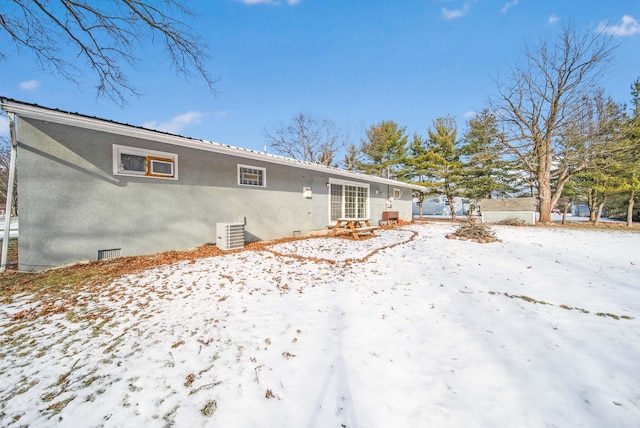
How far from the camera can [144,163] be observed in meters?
5.57

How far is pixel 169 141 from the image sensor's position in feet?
18.1

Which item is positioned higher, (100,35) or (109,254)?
(100,35)

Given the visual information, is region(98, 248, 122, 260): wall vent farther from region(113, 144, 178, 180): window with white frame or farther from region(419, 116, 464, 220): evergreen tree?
region(419, 116, 464, 220): evergreen tree

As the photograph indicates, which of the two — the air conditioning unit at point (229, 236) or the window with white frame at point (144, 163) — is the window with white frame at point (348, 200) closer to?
the air conditioning unit at point (229, 236)

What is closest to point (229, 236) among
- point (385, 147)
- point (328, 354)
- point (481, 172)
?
point (328, 354)

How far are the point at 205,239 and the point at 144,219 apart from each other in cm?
151

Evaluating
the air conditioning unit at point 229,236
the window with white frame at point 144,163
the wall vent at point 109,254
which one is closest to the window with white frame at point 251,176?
the air conditioning unit at point 229,236

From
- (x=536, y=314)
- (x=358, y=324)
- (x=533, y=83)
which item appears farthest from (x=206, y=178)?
(x=533, y=83)

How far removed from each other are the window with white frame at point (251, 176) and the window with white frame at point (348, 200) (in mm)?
3461

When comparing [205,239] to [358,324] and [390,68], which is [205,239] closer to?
[358,324]

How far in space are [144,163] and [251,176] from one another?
2838mm

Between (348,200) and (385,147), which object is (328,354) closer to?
(348,200)

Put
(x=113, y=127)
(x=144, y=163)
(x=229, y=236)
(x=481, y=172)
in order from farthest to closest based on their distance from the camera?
1. (x=481, y=172)
2. (x=229, y=236)
3. (x=144, y=163)
4. (x=113, y=127)

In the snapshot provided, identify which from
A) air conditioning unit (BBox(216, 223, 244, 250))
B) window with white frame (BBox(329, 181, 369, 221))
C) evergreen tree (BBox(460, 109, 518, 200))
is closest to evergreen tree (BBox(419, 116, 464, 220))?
evergreen tree (BBox(460, 109, 518, 200))
